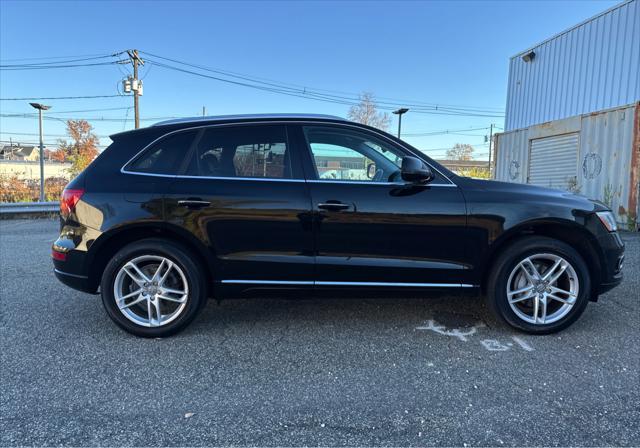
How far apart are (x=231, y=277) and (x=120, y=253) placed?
861mm

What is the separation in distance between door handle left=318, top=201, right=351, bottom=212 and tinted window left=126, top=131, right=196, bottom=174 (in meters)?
1.15

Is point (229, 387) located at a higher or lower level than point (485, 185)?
lower

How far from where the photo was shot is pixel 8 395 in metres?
2.34

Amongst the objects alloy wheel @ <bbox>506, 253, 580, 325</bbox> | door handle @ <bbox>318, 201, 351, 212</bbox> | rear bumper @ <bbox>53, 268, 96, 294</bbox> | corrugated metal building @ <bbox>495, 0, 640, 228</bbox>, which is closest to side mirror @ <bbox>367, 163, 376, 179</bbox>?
door handle @ <bbox>318, 201, 351, 212</bbox>

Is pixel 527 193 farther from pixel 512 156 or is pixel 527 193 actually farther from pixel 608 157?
pixel 512 156

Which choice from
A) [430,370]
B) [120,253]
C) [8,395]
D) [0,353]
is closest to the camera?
[8,395]

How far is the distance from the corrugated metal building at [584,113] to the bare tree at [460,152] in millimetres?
58761

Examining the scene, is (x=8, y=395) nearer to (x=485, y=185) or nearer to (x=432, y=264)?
(x=432, y=264)

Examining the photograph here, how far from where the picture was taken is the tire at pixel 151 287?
9.96ft

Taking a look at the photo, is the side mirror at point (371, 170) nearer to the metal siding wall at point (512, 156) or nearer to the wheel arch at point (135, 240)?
the wheel arch at point (135, 240)

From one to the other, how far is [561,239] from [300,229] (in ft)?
6.93

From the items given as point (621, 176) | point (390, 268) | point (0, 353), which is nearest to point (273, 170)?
point (390, 268)

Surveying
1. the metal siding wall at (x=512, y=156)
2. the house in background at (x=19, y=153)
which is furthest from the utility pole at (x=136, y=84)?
the house in background at (x=19, y=153)

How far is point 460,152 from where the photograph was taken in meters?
69.2
